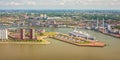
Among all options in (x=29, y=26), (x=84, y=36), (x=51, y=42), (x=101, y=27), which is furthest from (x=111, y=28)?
(x=29, y=26)

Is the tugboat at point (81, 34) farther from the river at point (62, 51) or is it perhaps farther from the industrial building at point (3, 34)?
the industrial building at point (3, 34)

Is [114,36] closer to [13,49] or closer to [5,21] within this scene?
[13,49]

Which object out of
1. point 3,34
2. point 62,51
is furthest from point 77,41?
point 3,34

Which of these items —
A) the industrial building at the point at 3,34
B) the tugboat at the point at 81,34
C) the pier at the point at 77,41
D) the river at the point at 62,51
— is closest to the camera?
the river at the point at 62,51

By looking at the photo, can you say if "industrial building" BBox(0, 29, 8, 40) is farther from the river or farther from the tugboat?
the tugboat

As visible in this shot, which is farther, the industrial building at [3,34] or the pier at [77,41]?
the industrial building at [3,34]

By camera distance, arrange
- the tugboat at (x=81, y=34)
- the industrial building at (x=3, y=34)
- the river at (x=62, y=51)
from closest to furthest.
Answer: the river at (x=62, y=51) < the tugboat at (x=81, y=34) < the industrial building at (x=3, y=34)

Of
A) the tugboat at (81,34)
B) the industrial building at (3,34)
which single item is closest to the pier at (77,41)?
the tugboat at (81,34)

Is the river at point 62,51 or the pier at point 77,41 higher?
the pier at point 77,41
